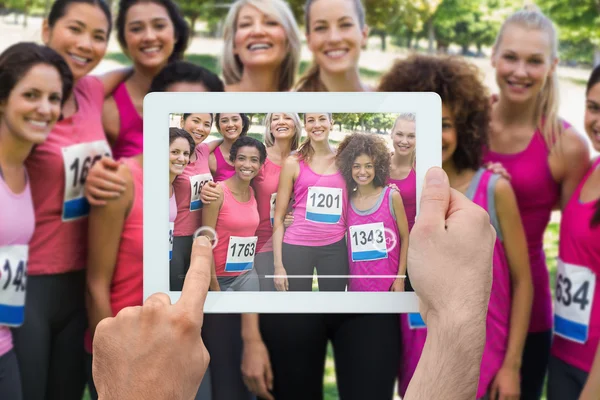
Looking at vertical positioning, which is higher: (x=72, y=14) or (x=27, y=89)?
(x=72, y=14)

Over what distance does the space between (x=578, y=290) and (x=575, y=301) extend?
0.04m

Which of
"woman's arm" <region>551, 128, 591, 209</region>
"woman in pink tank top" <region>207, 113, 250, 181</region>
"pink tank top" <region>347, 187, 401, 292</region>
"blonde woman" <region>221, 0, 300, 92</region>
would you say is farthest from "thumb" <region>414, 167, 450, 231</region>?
"blonde woman" <region>221, 0, 300, 92</region>

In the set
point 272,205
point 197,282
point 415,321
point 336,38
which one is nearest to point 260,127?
point 272,205

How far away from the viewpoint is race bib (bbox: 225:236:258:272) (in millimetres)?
1440

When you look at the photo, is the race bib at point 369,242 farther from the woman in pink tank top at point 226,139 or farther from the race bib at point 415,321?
the race bib at point 415,321

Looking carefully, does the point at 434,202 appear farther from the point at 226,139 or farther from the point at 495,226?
the point at 495,226

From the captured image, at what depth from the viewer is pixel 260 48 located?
8.69ft

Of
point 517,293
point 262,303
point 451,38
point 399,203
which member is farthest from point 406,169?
point 451,38

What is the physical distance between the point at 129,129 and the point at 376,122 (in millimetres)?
1443

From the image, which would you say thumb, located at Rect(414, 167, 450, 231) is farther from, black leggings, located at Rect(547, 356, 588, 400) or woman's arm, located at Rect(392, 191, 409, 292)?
black leggings, located at Rect(547, 356, 588, 400)

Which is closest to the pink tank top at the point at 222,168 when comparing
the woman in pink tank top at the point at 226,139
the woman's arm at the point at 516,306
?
the woman in pink tank top at the point at 226,139

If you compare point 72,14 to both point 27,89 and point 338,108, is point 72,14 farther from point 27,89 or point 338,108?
point 338,108

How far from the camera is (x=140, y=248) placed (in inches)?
88.7

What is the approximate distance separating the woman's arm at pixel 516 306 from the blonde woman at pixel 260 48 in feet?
3.36
